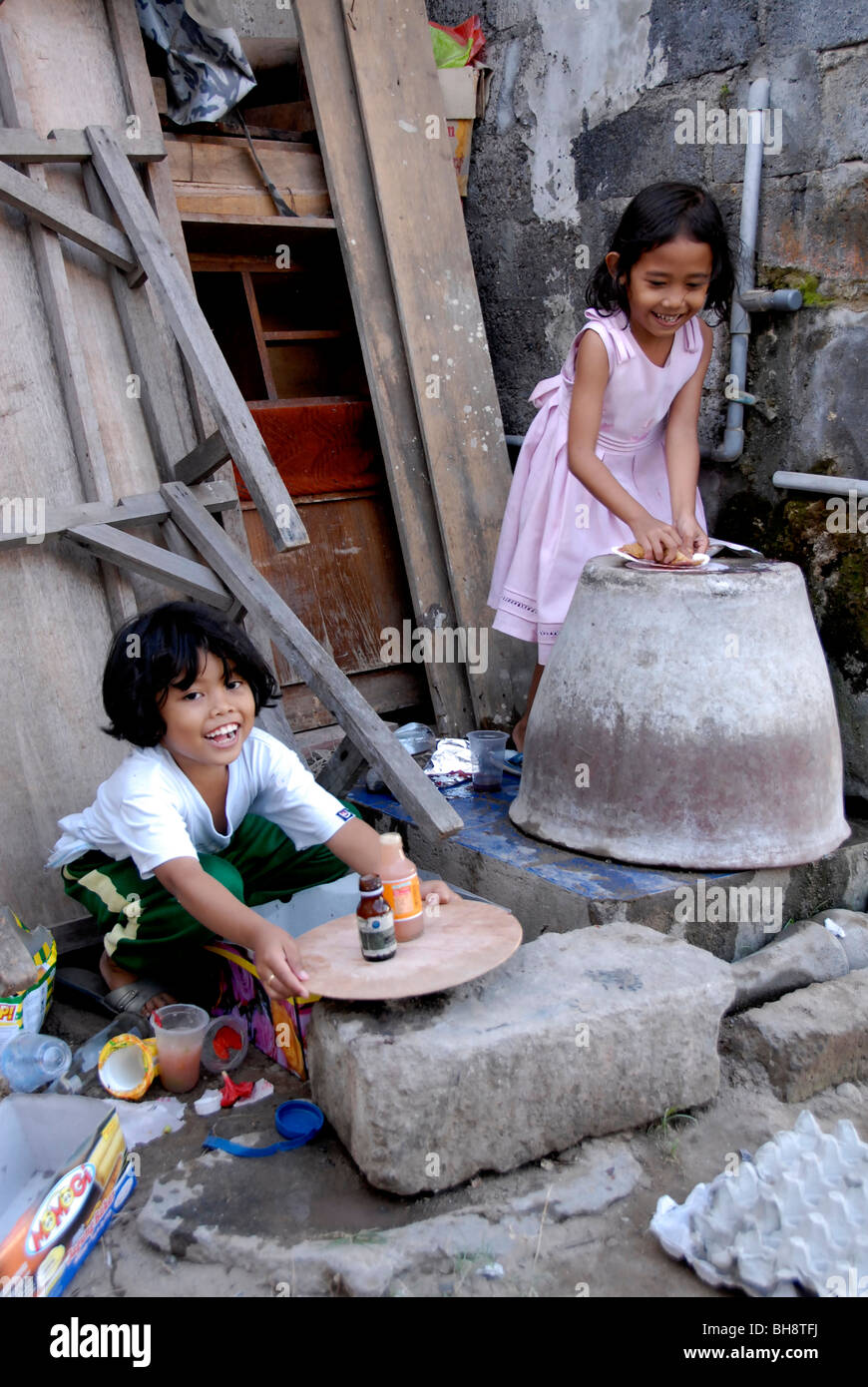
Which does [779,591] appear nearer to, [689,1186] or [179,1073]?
[689,1186]

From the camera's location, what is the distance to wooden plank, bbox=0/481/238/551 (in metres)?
3.16

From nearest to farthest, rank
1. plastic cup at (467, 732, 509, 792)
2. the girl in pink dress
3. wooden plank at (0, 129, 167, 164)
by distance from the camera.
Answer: the girl in pink dress, wooden plank at (0, 129, 167, 164), plastic cup at (467, 732, 509, 792)

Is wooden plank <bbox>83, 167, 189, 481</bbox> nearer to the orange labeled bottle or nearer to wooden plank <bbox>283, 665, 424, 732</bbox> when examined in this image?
wooden plank <bbox>283, 665, 424, 732</bbox>

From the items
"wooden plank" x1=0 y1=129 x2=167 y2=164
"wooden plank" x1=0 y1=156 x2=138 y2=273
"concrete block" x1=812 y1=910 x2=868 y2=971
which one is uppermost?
"wooden plank" x1=0 y1=129 x2=167 y2=164

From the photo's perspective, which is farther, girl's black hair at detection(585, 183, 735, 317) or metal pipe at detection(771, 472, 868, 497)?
metal pipe at detection(771, 472, 868, 497)

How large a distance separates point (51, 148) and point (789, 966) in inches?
126

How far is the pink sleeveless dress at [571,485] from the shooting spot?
349 centimetres

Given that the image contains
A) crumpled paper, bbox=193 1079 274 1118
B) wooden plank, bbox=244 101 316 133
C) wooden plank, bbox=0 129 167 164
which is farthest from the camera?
wooden plank, bbox=244 101 316 133

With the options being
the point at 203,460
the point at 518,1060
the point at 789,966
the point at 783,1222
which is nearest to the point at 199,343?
the point at 203,460

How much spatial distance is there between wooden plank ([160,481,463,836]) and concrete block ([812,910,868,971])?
3.48 ft

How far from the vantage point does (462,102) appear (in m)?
4.57

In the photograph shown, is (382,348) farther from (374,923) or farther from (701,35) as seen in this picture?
(374,923)

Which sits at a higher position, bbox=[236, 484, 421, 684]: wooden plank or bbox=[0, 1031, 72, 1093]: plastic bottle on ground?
bbox=[236, 484, 421, 684]: wooden plank

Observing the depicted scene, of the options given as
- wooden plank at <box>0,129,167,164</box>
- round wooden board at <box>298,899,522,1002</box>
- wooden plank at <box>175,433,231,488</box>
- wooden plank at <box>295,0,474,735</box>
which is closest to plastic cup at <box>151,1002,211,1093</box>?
round wooden board at <box>298,899,522,1002</box>
